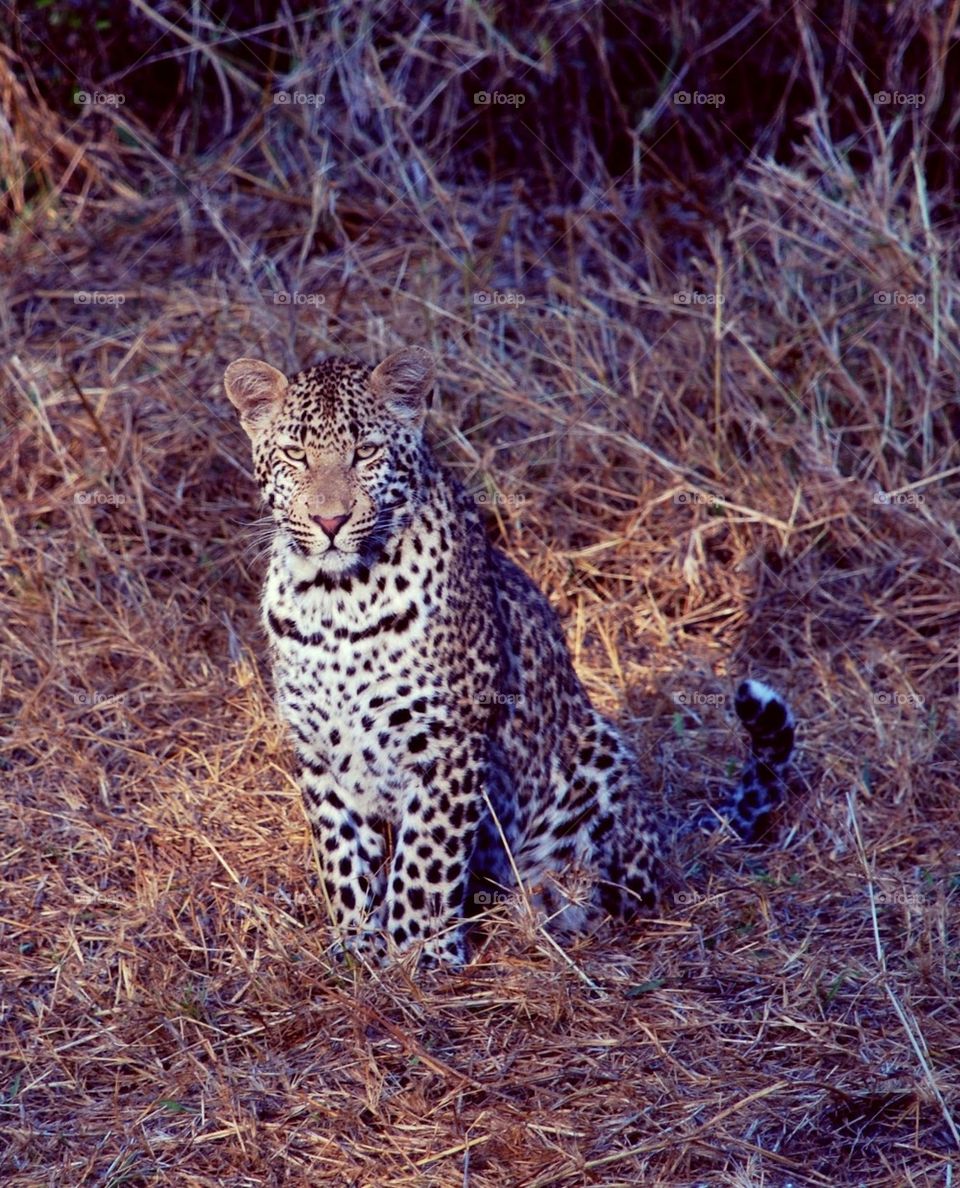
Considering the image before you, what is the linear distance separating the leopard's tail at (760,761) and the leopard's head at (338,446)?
1.45 meters

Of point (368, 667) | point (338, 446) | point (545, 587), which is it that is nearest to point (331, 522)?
point (338, 446)

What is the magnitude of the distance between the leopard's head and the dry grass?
1311 millimetres

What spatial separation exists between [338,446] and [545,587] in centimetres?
270

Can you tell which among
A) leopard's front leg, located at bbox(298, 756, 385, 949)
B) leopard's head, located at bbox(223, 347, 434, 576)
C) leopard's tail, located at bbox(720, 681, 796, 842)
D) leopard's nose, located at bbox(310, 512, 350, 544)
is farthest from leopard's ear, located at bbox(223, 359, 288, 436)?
leopard's tail, located at bbox(720, 681, 796, 842)

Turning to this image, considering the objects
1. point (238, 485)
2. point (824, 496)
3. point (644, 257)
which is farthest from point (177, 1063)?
point (644, 257)

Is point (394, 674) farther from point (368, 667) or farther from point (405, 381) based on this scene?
point (405, 381)

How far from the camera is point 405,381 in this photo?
223 inches

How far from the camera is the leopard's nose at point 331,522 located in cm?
538

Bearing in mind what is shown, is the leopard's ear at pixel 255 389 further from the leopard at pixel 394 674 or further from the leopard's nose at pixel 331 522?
the leopard's nose at pixel 331 522

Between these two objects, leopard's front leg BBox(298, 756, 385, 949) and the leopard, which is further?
leopard's front leg BBox(298, 756, 385, 949)

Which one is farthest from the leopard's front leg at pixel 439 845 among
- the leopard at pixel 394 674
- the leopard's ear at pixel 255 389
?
the leopard's ear at pixel 255 389

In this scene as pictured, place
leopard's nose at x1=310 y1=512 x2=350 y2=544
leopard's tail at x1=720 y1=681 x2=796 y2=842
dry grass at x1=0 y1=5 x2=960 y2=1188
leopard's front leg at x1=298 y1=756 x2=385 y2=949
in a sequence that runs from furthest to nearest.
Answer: leopard's tail at x1=720 y1=681 x2=796 y2=842
leopard's front leg at x1=298 y1=756 x2=385 y2=949
leopard's nose at x1=310 y1=512 x2=350 y2=544
dry grass at x1=0 y1=5 x2=960 y2=1188

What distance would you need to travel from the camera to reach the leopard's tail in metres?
6.02

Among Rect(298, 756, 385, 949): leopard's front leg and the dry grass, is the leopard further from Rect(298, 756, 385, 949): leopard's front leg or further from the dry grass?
the dry grass
